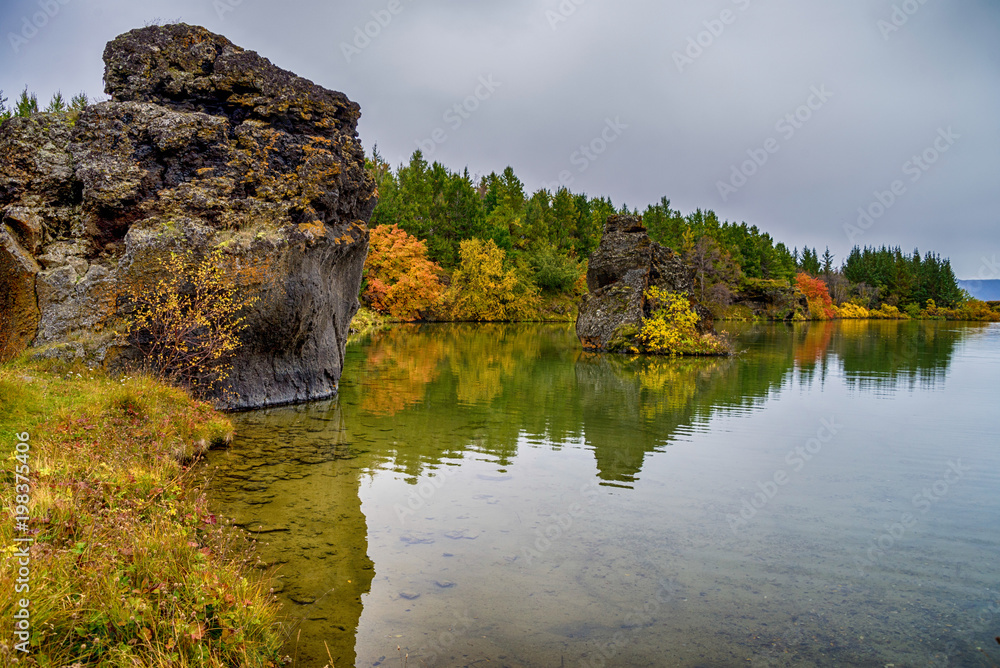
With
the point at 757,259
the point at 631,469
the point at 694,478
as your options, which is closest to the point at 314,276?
the point at 631,469

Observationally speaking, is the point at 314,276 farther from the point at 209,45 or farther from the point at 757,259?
the point at 757,259

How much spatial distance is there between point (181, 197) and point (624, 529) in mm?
10473

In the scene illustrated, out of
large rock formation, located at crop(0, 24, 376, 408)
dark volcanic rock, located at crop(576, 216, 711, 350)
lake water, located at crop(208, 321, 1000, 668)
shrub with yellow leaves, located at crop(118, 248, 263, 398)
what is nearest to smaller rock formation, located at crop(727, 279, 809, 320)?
dark volcanic rock, located at crop(576, 216, 711, 350)

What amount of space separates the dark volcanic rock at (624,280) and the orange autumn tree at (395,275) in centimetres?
2226

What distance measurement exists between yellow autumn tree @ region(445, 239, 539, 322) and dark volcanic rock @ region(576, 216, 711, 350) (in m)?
24.0

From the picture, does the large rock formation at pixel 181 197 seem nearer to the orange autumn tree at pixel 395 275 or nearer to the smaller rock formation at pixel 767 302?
the orange autumn tree at pixel 395 275

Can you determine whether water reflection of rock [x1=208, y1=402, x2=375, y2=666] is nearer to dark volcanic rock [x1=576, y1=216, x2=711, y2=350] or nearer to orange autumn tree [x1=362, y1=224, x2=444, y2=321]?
dark volcanic rock [x1=576, y1=216, x2=711, y2=350]

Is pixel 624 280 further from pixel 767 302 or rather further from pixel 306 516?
pixel 767 302

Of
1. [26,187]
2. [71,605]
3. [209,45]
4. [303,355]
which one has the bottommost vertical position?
[71,605]

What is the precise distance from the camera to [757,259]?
7888 cm

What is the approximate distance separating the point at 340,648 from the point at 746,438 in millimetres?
9242

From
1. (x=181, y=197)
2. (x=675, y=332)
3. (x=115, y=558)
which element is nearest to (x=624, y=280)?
(x=675, y=332)

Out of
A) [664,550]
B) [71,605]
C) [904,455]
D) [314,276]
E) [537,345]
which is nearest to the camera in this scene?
[71,605]

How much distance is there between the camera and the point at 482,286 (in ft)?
176
